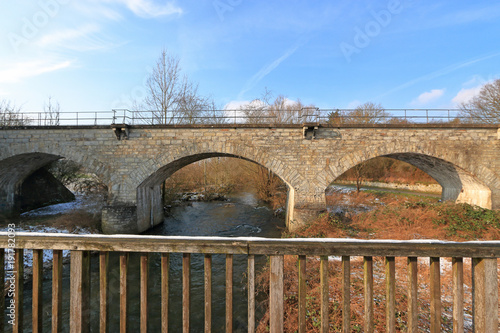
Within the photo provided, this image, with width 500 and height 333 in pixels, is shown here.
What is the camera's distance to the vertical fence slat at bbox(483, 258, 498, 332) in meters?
1.61

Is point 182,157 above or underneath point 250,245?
above

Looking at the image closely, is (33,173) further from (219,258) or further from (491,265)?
(491,265)

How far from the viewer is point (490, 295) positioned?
1626 mm

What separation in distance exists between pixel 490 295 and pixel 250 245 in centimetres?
175

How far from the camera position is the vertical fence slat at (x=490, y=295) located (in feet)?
5.28

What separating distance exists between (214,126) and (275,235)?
6.12 m


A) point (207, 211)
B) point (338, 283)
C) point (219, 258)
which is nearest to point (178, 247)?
point (338, 283)

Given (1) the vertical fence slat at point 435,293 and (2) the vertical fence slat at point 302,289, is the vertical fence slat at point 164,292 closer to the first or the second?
(2) the vertical fence slat at point 302,289

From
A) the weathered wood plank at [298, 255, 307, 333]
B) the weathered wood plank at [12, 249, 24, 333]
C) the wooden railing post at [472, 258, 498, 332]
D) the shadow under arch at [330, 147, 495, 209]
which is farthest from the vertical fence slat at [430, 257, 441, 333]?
the shadow under arch at [330, 147, 495, 209]

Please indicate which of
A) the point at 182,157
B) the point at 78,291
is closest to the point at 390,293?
the point at 78,291

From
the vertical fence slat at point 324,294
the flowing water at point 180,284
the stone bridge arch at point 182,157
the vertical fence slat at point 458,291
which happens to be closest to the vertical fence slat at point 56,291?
the vertical fence slat at point 324,294

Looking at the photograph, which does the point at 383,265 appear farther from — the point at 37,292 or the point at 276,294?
the point at 37,292

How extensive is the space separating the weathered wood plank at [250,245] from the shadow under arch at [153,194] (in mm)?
8814

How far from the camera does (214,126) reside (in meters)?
10.5
